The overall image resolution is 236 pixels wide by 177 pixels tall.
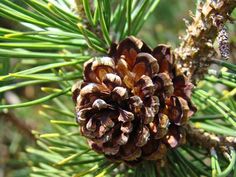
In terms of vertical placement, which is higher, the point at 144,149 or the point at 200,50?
the point at 200,50

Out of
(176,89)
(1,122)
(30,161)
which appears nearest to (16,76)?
(176,89)

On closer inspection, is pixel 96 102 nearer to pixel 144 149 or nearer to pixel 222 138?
pixel 144 149

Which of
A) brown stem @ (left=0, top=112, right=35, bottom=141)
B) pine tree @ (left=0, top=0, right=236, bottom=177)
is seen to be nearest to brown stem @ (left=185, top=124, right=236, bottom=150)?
pine tree @ (left=0, top=0, right=236, bottom=177)

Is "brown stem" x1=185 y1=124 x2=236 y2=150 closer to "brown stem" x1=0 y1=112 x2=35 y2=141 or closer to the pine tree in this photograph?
the pine tree

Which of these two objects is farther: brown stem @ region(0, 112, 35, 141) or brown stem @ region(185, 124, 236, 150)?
brown stem @ region(0, 112, 35, 141)

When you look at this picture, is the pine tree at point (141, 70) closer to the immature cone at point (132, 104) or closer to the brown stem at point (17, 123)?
the immature cone at point (132, 104)
